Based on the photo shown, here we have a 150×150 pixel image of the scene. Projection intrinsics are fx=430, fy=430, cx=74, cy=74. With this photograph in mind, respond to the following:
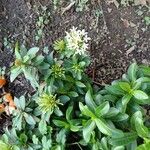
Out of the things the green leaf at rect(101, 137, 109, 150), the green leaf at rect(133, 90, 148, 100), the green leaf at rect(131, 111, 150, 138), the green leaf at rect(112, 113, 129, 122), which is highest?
the green leaf at rect(133, 90, 148, 100)

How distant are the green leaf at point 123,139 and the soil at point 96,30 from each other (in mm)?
778

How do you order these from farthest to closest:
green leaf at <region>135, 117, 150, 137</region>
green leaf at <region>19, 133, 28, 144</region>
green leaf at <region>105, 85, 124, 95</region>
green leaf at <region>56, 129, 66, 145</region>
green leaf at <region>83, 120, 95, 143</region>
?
green leaf at <region>19, 133, 28, 144</region>, green leaf at <region>56, 129, 66, 145</region>, green leaf at <region>105, 85, 124, 95</region>, green leaf at <region>83, 120, 95, 143</region>, green leaf at <region>135, 117, 150, 137</region>

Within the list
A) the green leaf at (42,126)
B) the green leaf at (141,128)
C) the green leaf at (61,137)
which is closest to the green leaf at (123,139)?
the green leaf at (141,128)

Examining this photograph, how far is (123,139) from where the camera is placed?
7.17 feet

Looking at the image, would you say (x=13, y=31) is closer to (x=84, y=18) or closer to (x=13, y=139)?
(x=84, y=18)

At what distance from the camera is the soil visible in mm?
2945

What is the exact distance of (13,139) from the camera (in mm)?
2584

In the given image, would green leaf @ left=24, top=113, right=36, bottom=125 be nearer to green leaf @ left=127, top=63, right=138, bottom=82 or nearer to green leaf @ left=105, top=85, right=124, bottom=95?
green leaf @ left=105, top=85, right=124, bottom=95

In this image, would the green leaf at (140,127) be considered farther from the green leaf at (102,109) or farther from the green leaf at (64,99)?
the green leaf at (64,99)

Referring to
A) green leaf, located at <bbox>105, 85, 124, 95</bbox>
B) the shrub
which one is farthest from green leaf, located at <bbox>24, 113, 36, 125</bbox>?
green leaf, located at <bbox>105, 85, 124, 95</bbox>

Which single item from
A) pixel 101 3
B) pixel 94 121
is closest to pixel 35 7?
pixel 101 3

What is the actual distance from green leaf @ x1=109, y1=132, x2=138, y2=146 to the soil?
778 mm

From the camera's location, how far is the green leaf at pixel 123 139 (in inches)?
85.8

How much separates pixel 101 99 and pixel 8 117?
1.00 meters
